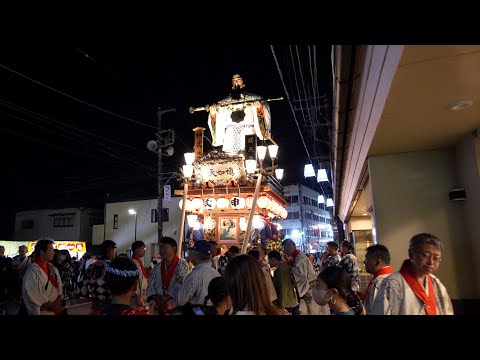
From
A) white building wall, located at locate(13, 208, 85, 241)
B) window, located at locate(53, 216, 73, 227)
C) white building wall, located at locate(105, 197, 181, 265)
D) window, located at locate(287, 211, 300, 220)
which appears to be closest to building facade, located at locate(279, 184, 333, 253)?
window, located at locate(287, 211, 300, 220)

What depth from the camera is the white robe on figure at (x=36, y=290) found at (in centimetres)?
557

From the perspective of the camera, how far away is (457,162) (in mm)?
5668

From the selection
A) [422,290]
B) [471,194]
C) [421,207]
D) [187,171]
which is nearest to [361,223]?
[187,171]

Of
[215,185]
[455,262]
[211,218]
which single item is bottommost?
[455,262]

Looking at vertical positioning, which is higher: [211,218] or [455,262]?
[211,218]

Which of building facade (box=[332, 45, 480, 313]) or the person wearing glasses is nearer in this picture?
the person wearing glasses

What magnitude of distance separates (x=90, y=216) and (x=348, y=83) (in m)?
38.6

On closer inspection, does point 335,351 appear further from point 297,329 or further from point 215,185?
point 215,185

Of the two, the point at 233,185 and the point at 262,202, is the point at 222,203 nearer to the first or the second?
the point at 233,185

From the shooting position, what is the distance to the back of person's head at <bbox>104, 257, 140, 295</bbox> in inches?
124

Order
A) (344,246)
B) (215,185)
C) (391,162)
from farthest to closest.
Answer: (215,185)
(344,246)
(391,162)

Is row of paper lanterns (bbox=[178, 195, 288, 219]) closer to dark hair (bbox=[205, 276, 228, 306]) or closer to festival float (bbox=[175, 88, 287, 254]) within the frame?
festival float (bbox=[175, 88, 287, 254])

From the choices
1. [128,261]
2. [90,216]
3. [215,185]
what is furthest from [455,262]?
[90,216]

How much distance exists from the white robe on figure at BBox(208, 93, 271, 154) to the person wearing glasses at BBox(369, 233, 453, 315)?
11.4 meters
